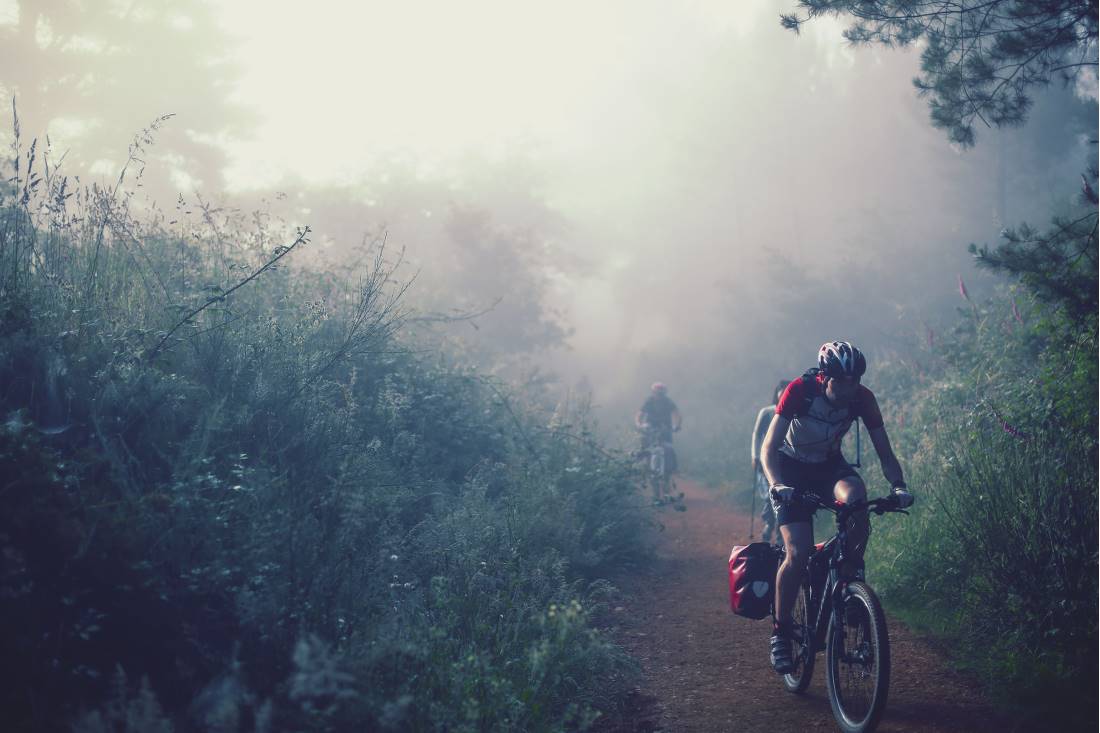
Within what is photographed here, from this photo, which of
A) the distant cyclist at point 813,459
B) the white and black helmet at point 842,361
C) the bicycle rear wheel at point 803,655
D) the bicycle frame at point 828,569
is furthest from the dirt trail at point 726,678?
the white and black helmet at point 842,361

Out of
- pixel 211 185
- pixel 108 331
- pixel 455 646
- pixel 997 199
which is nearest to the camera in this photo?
pixel 455 646

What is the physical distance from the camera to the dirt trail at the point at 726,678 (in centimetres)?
426

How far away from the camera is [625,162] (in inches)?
1777

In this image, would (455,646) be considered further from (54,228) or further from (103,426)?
(54,228)

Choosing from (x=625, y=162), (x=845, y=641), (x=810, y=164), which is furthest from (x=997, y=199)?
(x=845, y=641)

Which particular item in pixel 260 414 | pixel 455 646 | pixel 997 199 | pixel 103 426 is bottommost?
pixel 455 646

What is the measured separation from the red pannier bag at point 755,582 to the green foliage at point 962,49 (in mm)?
4241

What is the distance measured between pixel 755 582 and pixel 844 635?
2.44ft

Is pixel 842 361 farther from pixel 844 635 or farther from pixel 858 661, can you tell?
pixel 858 661

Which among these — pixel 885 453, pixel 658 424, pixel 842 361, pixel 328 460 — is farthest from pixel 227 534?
pixel 658 424

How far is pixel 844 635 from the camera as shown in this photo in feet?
13.9

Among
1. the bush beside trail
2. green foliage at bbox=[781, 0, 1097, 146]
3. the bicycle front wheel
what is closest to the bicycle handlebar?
the bicycle front wheel

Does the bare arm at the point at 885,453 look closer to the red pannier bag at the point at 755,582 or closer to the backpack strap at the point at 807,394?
the backpack strap at the point at 807,394

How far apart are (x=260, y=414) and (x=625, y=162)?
140ft
